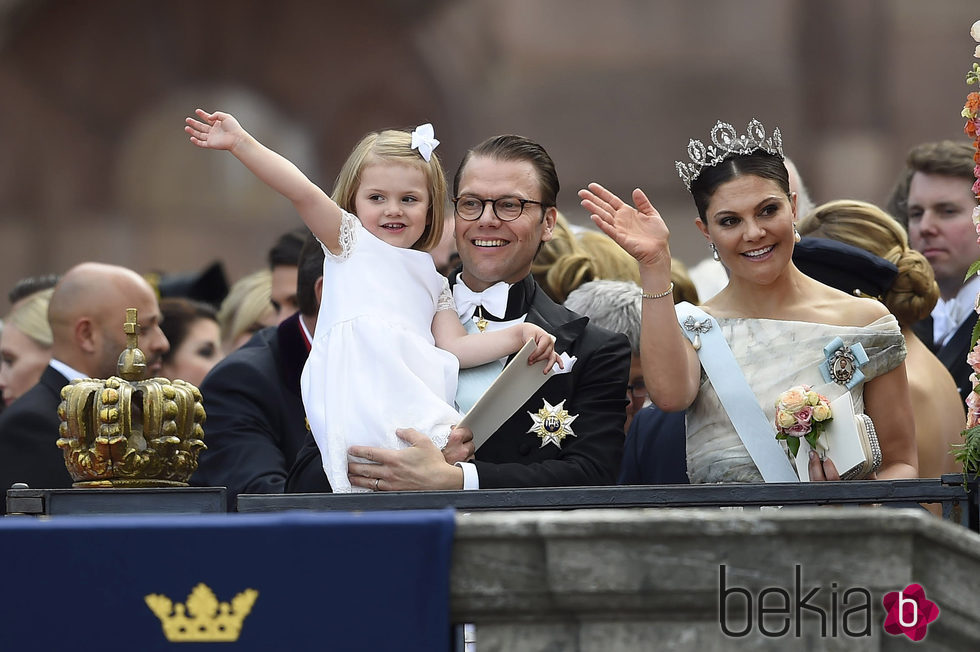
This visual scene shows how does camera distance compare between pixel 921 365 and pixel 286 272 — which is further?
pixel 286 272

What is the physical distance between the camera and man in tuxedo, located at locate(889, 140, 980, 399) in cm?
630

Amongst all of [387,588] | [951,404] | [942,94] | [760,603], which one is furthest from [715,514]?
[942,94]

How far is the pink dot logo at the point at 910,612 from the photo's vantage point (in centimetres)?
285

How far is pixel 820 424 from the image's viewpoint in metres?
4.16

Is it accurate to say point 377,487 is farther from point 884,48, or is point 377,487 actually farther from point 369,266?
point 884,48

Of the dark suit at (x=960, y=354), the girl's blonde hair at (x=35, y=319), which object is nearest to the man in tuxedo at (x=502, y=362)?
the dark suit at (x=960, y=354)

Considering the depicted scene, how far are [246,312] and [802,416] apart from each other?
13.0 ft

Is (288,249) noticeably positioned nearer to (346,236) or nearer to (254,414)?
(254,414)

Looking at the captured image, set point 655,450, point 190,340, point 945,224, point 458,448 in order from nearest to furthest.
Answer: point 458,448 < point 655,450 < point 945,224 < point 190,340

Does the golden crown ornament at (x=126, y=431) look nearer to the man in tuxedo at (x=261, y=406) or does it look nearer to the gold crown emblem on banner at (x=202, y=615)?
the man in tuxedo at (x=261, y=406)

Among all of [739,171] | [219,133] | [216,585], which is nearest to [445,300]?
[219,133]

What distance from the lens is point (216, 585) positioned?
3.00 metres

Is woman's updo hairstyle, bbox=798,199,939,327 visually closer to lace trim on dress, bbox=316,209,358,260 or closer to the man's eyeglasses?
the man's eyeglasses

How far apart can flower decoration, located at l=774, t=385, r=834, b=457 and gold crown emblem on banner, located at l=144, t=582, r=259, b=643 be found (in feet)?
5.80
